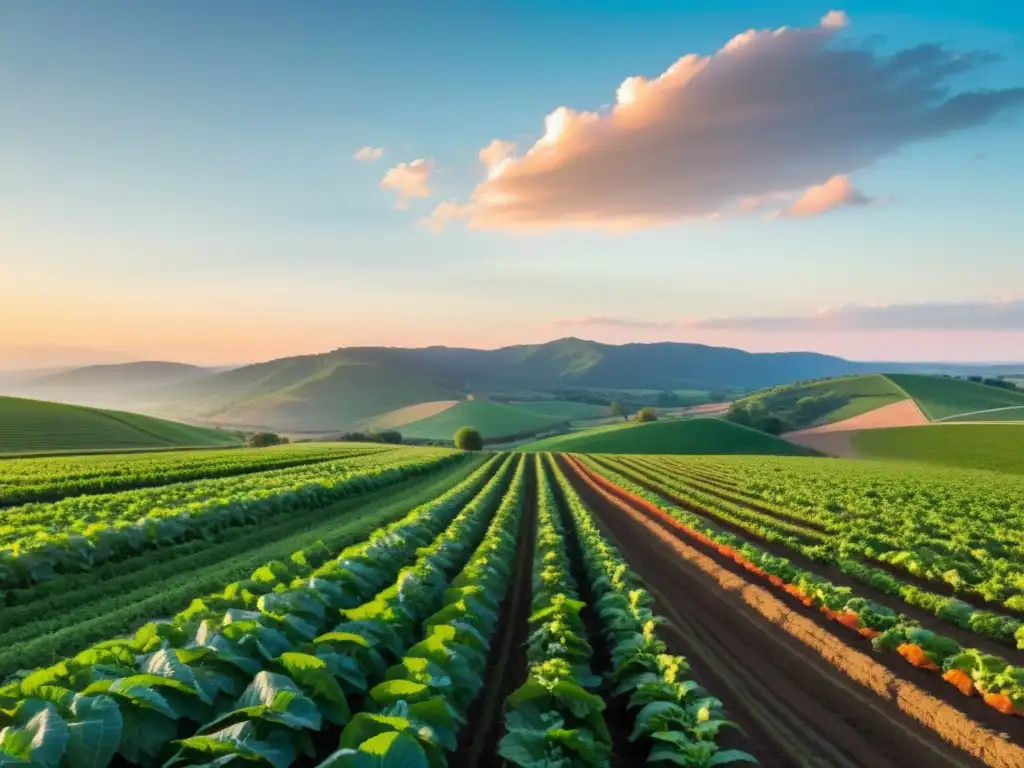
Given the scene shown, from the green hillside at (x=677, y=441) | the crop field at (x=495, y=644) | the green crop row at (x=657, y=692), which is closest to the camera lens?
the crop field at (x=495, y=644)

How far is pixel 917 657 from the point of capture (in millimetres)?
9594

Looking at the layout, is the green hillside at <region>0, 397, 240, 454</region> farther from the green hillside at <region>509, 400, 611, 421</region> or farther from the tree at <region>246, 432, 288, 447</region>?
the green hillside at <region>509, 400, 611, 421</region>

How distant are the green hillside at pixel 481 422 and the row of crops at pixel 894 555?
8872cm

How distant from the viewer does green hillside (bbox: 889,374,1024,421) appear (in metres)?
103

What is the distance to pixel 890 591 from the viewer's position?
14.0 metres

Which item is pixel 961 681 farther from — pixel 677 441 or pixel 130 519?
pixel 677 441

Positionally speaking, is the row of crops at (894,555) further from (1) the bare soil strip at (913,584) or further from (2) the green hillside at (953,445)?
(2) the green hillside at (953,445)

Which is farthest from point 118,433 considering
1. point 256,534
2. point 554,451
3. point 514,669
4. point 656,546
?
point 514,669

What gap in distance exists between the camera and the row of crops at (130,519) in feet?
45.7

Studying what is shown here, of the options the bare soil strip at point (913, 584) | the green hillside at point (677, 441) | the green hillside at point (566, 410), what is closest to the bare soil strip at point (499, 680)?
the bare soil strip at point (913, 584)

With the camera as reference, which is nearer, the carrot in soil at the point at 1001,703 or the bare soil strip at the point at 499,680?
the bare soil strip at the point at 499,680

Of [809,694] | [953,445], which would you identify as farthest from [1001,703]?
[953,445]

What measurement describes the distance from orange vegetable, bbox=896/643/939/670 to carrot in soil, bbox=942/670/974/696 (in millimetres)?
513

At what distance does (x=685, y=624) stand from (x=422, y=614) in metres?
5.45
